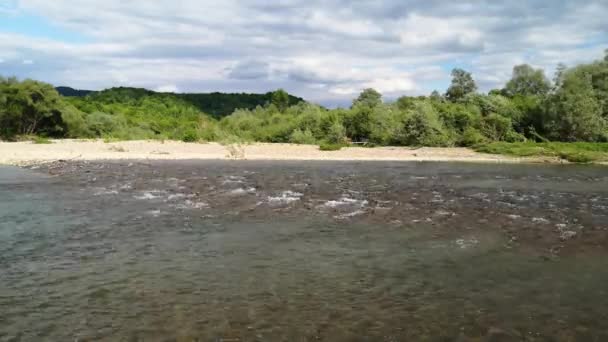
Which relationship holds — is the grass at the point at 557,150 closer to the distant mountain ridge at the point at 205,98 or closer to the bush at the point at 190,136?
the bush at the point at 190,136

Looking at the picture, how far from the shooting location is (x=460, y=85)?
86.9 m

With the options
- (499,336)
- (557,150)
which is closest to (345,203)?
(499,336)

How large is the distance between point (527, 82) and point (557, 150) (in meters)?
39.7

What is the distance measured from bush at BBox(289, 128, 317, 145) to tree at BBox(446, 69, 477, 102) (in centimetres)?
3143

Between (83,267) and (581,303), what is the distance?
11097 millimetres

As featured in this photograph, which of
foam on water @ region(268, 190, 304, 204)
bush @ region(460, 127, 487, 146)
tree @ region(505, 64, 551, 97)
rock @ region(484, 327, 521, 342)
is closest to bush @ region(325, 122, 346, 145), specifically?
bush @ region(460, 127, 487, 146)

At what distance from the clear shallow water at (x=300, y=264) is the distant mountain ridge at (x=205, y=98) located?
101 meters

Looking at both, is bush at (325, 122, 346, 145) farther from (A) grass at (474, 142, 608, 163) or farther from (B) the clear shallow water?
(B) the clear shallow water

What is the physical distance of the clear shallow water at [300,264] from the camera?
916 cm

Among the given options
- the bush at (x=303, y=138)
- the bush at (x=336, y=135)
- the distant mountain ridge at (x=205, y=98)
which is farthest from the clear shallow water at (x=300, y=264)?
the distant mountain ridge at (x=205, y=98)

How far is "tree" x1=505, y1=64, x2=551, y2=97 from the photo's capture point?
84938 mm

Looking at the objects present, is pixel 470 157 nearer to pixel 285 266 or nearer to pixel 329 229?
pixel 329 229

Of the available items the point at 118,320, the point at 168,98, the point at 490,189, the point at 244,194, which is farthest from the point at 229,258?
the point at 168,98

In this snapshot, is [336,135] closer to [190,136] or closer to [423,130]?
[423,130]
